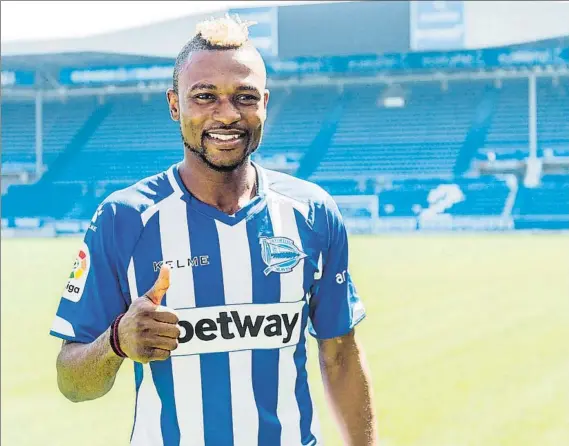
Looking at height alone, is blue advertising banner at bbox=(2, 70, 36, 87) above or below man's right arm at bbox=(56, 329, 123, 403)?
above

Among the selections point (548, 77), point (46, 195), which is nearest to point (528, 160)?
point (548, 77)

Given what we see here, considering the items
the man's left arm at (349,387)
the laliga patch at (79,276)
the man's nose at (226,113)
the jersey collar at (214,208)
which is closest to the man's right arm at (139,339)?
the laliga patch at (79,276)

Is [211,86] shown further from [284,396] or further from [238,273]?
[284,396]

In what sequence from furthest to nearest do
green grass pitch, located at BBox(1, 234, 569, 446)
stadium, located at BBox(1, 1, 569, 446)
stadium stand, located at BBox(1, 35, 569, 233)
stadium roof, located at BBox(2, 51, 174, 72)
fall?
stadium roof, located at BBox(2, 51, 174, 72) < stadium stand, located at BBox(1, 35, 569, 233) < stadium, located at BBox(1, 1, 569, 446) < green grass pitch, located at BBox(1, 234, 569, 446)

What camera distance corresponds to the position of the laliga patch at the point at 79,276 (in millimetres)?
1901

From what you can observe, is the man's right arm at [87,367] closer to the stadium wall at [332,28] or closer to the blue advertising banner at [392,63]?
the blue advertising banner at [392,63]

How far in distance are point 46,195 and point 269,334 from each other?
3326cm


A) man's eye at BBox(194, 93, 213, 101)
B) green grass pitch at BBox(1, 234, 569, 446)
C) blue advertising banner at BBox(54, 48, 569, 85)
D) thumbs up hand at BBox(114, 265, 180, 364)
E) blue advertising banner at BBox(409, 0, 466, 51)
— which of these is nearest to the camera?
thumbs up hand at BBox(114, 265, 180, 364)

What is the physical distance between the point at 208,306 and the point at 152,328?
0.71 feet

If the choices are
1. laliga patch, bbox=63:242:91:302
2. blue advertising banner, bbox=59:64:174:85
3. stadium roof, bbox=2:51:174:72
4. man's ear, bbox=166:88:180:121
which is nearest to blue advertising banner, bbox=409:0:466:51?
blue advertising banner, bbox=59:64:174:85

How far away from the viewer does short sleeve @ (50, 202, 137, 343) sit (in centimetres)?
188

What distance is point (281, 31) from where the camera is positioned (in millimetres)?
35750

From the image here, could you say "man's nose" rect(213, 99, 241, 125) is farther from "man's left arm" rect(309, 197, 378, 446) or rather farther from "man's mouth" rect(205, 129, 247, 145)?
"man's left arm" rect(309, 197, 378, 446)

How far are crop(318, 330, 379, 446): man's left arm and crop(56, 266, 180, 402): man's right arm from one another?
0.50m
